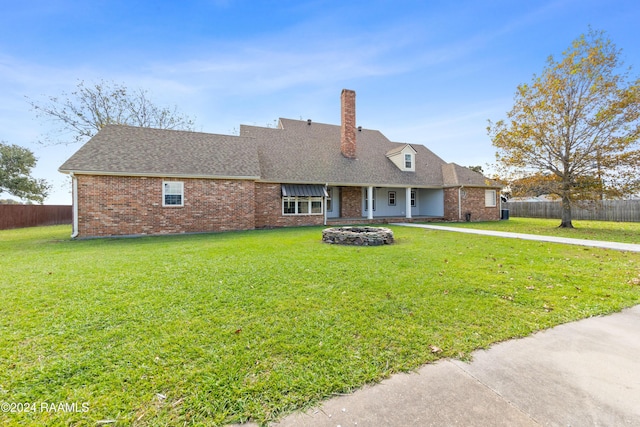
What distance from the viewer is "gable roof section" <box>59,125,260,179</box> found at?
12.6 m

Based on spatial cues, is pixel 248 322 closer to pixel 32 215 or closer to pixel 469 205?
pixel 469 205

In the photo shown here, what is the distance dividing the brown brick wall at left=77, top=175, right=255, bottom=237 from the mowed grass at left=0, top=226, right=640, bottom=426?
6.03 metres

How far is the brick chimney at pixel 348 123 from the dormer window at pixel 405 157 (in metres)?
3.44

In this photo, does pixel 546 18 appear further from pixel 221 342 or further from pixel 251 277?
pixel 221 342

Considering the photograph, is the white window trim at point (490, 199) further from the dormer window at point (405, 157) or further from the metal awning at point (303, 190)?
the metal awning at point (303, 190)

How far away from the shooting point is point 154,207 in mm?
13258

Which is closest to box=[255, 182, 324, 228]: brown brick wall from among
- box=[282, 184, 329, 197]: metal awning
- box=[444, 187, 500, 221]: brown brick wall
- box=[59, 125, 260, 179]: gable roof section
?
box=[282, 184, 329, 197]: metal awning

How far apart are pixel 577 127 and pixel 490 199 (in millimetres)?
7379

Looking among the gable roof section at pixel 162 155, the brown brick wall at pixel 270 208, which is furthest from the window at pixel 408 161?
the gable roof section at pixel 162 155

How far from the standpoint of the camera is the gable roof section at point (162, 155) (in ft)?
41.2

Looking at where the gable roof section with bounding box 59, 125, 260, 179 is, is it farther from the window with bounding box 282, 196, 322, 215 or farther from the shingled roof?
the window with bounding box 282, 196, 322, 215

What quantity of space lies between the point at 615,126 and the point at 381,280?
1713 cm

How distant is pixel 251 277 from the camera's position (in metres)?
5.41

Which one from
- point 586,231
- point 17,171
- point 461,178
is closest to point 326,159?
point 461,178
